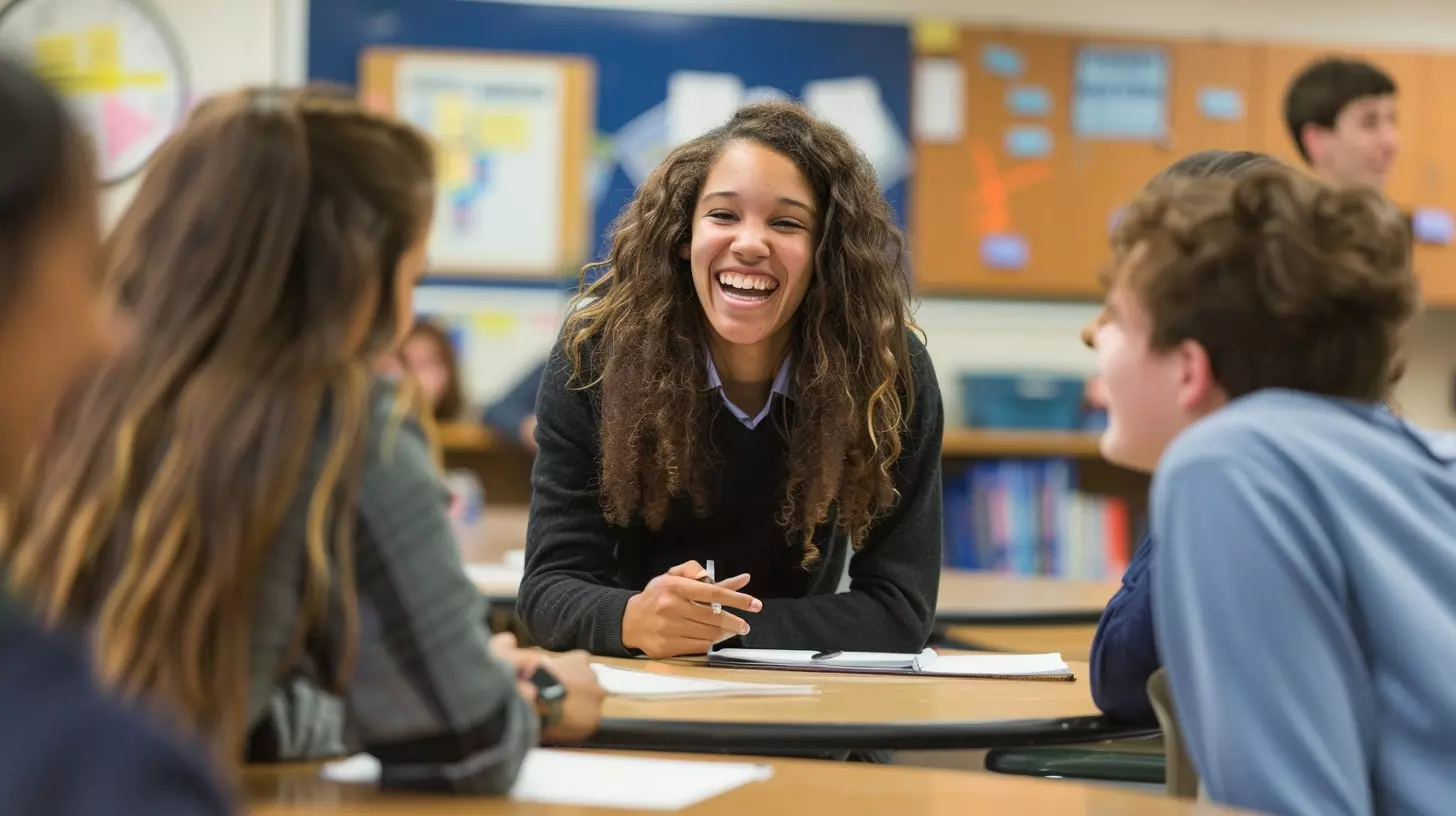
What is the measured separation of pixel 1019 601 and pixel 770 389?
0.94m

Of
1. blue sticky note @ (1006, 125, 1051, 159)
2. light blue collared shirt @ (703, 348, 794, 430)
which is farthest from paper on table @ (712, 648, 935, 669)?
blue sticky note @ (1006, 125, 1051, 159)

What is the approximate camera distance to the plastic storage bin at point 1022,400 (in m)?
5.74

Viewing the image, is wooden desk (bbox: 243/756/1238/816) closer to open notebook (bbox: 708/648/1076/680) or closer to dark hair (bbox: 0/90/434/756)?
dark hair (bbox: 0/90/434/756)

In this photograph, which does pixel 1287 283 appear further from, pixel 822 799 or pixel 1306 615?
pixel 822 799

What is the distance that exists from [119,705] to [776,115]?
1.80 m

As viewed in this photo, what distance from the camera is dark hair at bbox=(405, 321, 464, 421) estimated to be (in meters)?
5.29

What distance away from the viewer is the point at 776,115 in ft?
7.46

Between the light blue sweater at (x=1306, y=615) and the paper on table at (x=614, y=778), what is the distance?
0.37 metres

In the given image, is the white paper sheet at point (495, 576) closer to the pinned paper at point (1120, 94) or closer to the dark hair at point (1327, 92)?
the dark hair at point (1327, 92)

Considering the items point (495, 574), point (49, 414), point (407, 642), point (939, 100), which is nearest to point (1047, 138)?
point (939, 100)

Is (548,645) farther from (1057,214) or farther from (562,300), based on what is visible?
(1057,214)

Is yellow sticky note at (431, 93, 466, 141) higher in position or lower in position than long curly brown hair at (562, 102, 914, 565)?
higher

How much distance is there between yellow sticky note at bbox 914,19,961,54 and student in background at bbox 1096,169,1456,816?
472cm

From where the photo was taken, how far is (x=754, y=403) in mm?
2287
